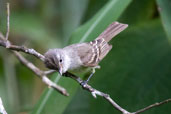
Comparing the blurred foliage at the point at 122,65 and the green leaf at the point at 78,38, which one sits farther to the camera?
the blurred foliage at the point at 122,65

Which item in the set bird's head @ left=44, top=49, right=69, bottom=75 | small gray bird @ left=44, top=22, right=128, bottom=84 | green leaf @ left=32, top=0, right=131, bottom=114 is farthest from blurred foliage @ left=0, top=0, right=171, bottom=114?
bird's head @ left=44, top=49, right=69, bottom=75

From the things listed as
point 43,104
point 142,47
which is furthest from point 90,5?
point 43,104

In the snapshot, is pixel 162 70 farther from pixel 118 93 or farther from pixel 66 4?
pixel 66 4

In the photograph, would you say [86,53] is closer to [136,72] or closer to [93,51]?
[93,51]

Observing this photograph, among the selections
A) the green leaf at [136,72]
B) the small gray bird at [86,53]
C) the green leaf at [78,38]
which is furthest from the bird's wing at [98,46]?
the green leaf at [136,72]

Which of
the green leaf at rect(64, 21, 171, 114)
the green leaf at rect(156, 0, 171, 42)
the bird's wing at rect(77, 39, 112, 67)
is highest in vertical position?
the bird's wing at rect(77, 39, 112, 67)

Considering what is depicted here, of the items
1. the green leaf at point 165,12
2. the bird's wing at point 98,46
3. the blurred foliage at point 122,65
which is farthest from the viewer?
the bird's wing at point 98,46

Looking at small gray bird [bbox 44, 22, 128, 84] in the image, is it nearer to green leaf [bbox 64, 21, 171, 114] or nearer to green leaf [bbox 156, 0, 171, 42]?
green leaf [bbox 64, 21, 171, 114]

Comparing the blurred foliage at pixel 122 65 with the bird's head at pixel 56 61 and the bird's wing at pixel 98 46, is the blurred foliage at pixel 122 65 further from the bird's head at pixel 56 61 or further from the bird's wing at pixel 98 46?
the bird's head at pixel 56 61

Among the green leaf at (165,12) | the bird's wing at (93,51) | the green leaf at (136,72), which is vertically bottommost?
the green leaf at (136,72)
